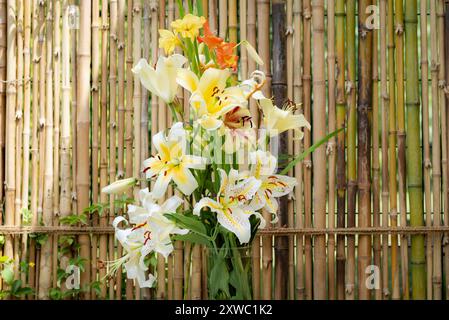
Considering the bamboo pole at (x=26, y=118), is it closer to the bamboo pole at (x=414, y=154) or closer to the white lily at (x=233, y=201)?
the bamboo pole at (x=414, y=154)

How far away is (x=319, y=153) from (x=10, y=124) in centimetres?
103

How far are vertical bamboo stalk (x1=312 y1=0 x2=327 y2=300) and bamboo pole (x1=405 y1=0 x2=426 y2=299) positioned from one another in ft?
0.90

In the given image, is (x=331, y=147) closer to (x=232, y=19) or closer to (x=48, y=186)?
(x=232, y=19)

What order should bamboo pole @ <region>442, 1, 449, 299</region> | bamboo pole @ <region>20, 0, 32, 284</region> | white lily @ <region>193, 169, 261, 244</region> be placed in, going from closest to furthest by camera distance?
white lily @ <region>193, 169, 261, 244</region> < bamboo pole @ <region>442, 1, 449, 299</region> < bamboo pole @ <region>20, 0, 32, 284</region>

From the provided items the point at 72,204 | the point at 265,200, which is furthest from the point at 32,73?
the point at 265,200

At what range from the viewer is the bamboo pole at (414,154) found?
218 cm

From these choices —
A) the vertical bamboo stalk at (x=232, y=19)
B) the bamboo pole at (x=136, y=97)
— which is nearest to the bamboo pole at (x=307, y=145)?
the vertical bamboo stalk at (x=232, y=19)

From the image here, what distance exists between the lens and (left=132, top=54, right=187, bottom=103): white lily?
40.4 inches

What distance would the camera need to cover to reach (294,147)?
2225 mm

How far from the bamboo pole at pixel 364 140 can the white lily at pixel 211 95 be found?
122 centimetres

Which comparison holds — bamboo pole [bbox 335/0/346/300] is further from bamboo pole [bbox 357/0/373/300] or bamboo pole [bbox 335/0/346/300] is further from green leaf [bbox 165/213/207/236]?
green leaf [bbox 165/213/207/236]

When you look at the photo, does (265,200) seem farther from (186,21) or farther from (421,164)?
(421,164)

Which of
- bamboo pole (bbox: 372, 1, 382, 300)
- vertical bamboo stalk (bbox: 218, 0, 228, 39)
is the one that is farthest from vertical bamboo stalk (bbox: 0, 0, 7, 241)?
bamboo pole (bbox: 372, 1, 382, 300)

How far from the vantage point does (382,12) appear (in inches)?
86.4
